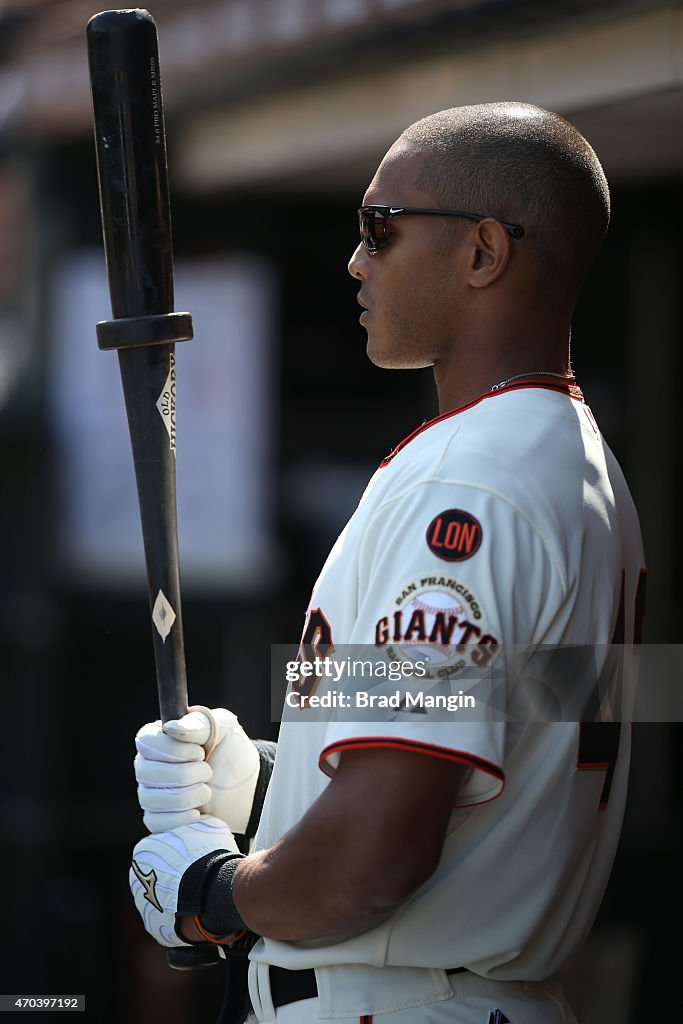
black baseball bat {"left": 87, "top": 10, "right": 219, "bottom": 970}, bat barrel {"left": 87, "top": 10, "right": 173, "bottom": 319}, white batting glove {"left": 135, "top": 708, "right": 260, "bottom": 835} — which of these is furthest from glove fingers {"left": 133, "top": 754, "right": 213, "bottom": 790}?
bat barrel {"left": 87, "top": 10, "right": 173, "bottom": 319}

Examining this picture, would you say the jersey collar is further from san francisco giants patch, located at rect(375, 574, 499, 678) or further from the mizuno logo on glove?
the mizuno logo on glove

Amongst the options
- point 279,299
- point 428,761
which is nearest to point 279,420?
point 279,299

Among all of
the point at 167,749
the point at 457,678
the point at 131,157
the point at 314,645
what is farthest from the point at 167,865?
the point at 131,157

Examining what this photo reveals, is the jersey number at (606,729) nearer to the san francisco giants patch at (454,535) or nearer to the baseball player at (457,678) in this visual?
the baseball player at (457,678)

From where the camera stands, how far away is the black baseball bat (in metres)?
1.74

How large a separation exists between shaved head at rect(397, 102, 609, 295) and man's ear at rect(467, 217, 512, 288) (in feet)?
0.07

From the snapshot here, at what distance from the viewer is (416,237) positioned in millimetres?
1560

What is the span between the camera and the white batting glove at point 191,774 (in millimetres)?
1666

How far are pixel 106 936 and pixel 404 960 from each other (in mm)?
3537

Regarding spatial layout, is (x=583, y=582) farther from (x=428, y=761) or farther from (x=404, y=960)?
(x=404, y=960)

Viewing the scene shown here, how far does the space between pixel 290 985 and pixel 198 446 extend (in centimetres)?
359

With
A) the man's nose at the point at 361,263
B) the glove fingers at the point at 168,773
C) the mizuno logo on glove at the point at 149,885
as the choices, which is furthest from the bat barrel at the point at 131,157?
the mizuno logo on glove at the point at 149,885

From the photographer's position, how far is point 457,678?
129 centimetres

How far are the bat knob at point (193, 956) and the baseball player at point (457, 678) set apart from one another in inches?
2.2
